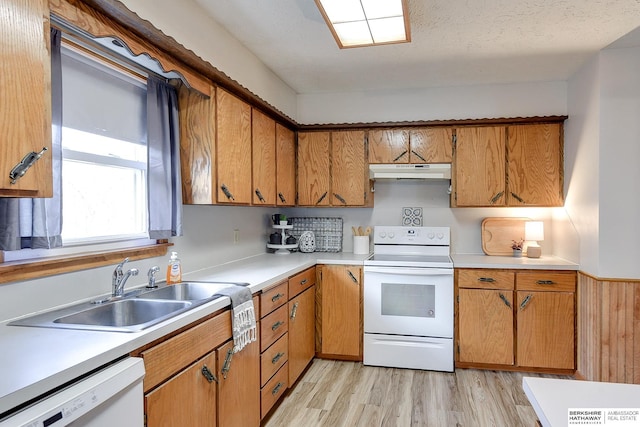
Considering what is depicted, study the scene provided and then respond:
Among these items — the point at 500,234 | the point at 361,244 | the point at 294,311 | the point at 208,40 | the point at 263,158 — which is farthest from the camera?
the point at 361,244

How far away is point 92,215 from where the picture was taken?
6.59 feet

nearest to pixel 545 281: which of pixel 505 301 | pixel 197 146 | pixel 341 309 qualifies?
pixel 505 301

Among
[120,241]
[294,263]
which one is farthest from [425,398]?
[120,241]

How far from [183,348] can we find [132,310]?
1.48 ft

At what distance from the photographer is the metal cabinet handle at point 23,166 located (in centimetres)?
111

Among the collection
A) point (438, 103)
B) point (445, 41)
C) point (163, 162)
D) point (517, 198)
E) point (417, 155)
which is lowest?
point (517, 198)

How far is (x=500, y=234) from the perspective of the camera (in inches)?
150

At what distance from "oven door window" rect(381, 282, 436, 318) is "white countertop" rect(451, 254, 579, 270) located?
0.34m

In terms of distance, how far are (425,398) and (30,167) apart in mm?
2714

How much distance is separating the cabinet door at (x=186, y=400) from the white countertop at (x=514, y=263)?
2237mm

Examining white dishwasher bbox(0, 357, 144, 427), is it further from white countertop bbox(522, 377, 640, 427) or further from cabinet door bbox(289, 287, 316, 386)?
cabinet door bbox(289, 287, 316, 386)

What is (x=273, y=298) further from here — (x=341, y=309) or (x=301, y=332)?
(x=341, y=309)

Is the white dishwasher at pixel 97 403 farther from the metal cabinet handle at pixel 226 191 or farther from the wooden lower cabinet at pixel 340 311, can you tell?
the wooden lower cabinet at pixel 340 311

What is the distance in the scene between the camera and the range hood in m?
3.60
